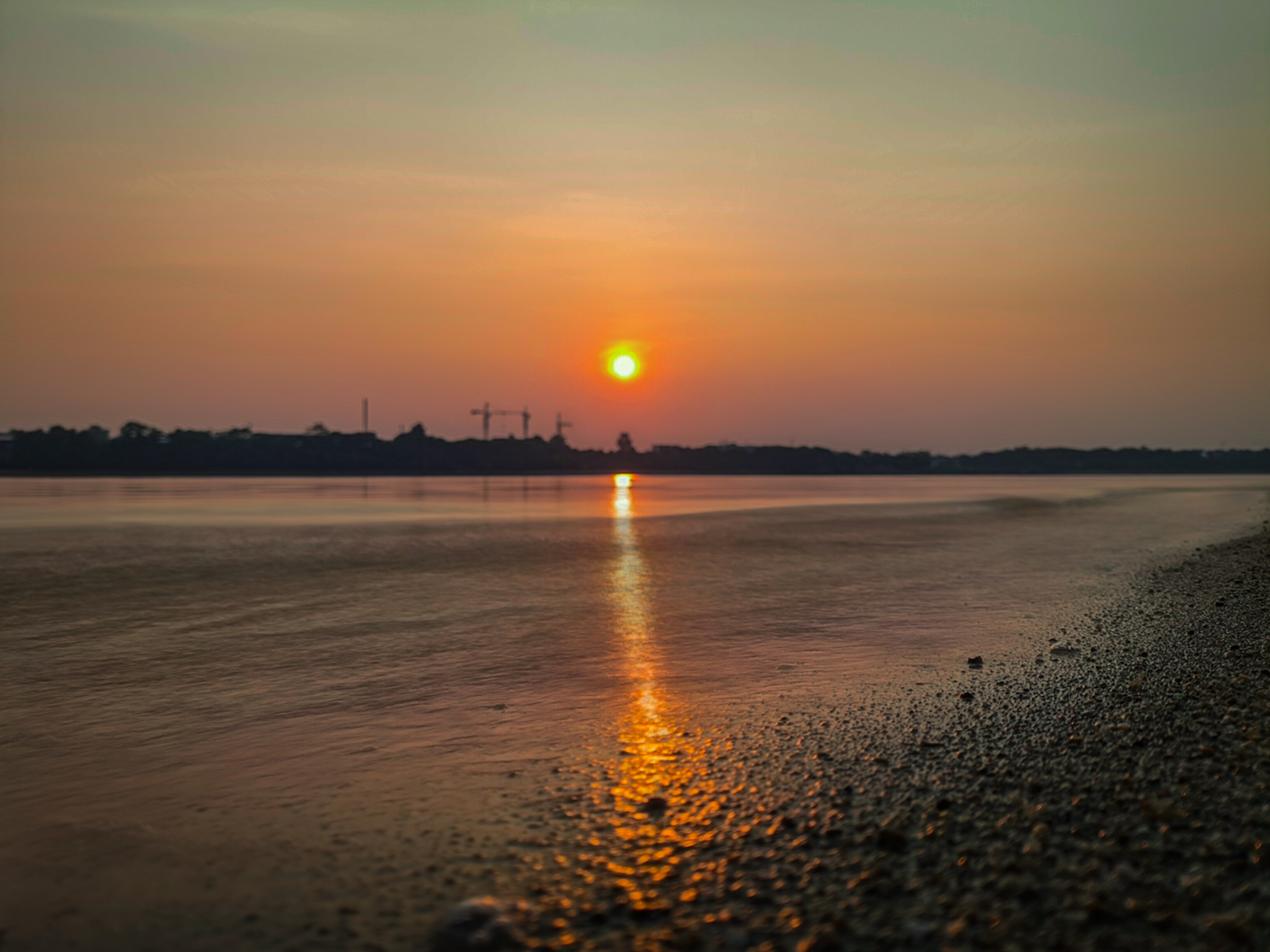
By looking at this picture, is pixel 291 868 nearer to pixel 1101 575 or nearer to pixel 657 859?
pixel 657 859

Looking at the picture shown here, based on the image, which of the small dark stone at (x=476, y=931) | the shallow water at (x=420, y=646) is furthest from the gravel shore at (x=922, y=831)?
the shallow water at (x=420, y=646)

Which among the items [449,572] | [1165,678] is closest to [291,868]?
[1165,678]

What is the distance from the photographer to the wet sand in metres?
4.26

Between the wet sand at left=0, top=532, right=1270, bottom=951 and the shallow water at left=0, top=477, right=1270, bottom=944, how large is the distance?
0.73 feet

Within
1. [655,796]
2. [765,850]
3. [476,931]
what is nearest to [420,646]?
[655,796]

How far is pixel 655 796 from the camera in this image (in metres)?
6.09

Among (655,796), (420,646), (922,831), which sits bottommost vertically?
(420,646)

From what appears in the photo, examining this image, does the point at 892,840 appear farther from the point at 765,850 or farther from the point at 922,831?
the point at 765,850

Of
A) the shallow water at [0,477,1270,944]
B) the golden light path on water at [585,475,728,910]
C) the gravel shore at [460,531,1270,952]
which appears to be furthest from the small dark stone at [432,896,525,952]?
the shallow water at [0,477,1270,944]

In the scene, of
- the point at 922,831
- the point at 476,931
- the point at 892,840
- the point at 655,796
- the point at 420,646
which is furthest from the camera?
the point at 420,646

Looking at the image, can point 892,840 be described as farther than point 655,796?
No

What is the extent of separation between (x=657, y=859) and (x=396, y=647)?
8.12 m

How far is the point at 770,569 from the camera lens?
72.9 feet

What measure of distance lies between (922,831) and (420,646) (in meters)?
8.84
